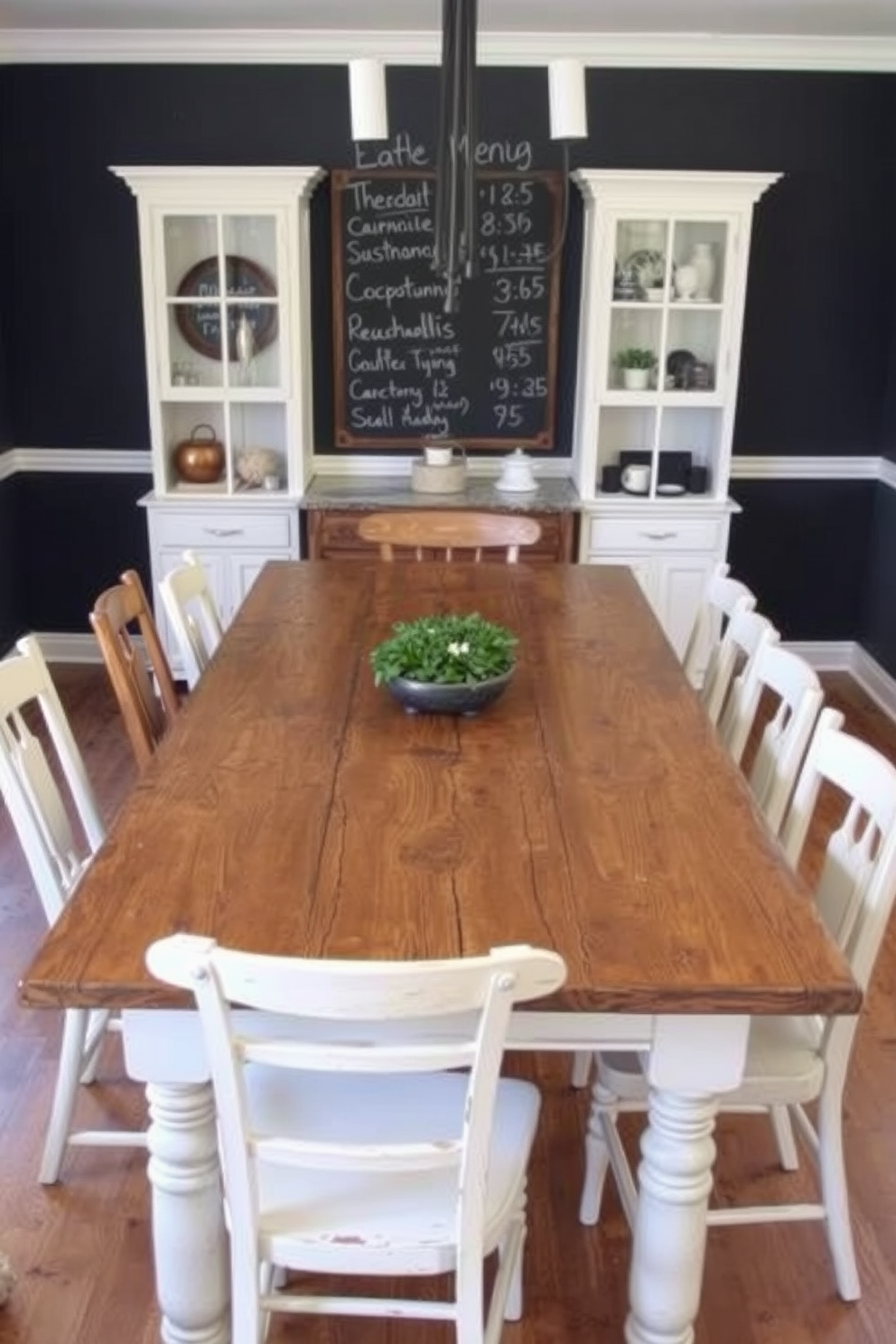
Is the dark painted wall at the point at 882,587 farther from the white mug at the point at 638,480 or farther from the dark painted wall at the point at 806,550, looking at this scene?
the white mug at the point at 638,480

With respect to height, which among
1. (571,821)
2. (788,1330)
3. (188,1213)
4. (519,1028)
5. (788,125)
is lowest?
(788,1330)

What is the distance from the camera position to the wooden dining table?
4.97 ft

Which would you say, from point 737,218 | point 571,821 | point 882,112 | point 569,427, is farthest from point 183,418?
point 571,821

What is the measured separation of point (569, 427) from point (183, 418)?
1499mm

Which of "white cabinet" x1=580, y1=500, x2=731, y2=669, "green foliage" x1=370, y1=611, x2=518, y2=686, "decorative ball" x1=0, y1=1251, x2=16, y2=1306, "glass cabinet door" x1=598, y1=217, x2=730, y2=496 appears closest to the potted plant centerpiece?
"green foliage" x1=370, y1=611, x2=518, y2=686

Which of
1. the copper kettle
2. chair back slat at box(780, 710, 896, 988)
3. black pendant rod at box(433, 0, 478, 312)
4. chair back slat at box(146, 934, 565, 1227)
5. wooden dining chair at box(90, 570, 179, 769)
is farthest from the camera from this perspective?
the copper kettle

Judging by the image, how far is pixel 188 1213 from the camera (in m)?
1.61

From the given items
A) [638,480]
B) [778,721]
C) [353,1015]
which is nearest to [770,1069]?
[778,721]

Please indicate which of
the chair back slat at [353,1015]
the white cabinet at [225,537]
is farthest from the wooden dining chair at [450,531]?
the chair back slat at [353,1015]

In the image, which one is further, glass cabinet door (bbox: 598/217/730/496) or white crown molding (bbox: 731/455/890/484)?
white crown molding (bbox: 731/455/890/484)

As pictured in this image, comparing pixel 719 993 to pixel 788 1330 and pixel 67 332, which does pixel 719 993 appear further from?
pixel 67 332

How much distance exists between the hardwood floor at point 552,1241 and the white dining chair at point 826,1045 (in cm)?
9

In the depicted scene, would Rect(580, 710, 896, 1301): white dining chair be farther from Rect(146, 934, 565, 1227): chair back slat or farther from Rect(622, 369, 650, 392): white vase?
Rect(622, 369, 650, 392): white vase

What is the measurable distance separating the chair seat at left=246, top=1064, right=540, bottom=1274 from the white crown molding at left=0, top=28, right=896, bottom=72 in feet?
12.5
